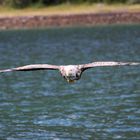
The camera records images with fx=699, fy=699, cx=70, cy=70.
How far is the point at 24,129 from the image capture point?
24.8 metres

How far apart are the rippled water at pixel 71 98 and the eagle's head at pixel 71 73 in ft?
7.19

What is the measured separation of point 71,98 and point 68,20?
196 ft

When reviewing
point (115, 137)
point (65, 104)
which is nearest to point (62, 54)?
point (65, 104)

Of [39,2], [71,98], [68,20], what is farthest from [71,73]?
[39,2]

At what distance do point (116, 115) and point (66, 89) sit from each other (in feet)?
27.1

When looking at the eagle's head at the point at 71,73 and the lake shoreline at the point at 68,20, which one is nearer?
the eagle's head at the point at 71,73

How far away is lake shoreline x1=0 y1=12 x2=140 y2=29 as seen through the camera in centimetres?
8969

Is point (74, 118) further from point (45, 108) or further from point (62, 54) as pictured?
point (62, 54)

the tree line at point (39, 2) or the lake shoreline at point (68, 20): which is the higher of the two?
the lake shoreline at point (68, 20)

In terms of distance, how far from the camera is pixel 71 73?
870 inches

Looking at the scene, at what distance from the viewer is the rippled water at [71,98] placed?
24.3 metres

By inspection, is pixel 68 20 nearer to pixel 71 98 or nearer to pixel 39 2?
pixel 39 2

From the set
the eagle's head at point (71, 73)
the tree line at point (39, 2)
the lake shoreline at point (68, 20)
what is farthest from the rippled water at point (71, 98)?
the tree line at point (39, 2)

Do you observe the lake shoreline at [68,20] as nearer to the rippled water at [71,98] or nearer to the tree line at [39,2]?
the tree line at [39,2]
